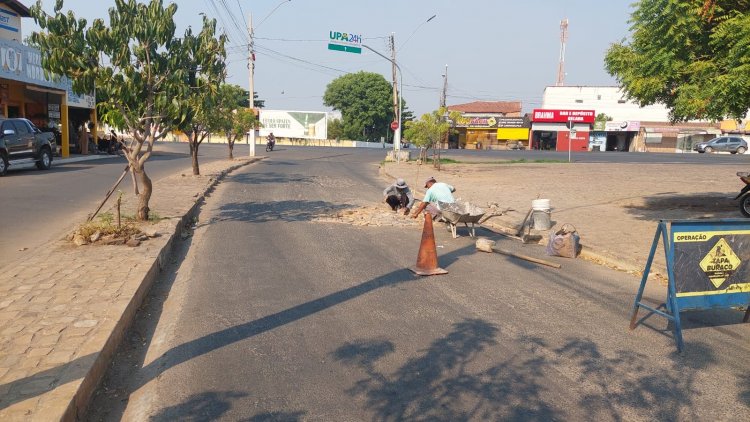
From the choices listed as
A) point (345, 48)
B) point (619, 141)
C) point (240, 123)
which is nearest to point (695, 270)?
point (345, 48)

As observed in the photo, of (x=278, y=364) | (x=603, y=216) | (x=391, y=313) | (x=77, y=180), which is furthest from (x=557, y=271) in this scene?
(x=77, y=180)

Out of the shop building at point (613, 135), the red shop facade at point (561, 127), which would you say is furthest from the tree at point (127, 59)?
the shop building at point (613, 135)

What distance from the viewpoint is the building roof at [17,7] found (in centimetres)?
2836

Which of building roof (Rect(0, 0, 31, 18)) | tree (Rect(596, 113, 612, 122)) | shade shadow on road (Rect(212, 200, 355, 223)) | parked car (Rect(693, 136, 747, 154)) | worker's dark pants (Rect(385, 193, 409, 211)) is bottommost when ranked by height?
shade shadow on road (Rect(212, 200, 355, 223))

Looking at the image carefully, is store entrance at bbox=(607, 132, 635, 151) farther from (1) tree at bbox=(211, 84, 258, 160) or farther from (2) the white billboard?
(1) tree at bbox=(211, 84, 258, 160)

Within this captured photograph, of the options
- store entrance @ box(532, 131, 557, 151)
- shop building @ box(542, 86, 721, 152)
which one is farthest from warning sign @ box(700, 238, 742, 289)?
store entrance @ box(532, 131, 557, 151)

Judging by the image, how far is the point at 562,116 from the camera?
68.5 meters

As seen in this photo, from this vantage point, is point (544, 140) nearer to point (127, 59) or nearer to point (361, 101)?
point (361, 101)

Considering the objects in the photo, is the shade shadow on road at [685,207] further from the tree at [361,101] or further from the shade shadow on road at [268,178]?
the tree at [361,101]

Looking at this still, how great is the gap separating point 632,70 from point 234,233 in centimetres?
779

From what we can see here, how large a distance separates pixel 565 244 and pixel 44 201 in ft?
37.3

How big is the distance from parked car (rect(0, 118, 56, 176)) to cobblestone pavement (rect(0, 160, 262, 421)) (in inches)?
489

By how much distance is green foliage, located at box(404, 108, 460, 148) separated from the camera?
3147cm

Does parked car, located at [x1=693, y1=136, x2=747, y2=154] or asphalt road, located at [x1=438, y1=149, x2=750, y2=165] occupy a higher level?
parked car, located at [x1=693, y1=136, x2=747, y2=154]
